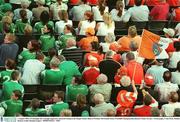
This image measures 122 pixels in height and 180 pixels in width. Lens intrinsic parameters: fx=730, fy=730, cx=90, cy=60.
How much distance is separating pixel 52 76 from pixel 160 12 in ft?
13.2

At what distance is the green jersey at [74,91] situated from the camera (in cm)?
1308

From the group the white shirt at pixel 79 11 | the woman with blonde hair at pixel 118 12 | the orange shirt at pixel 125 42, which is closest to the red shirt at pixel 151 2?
the woman with blonde hair at pixel 118 12

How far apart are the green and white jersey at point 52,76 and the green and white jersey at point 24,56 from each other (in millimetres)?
687

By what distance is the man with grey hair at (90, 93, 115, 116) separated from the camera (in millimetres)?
12570

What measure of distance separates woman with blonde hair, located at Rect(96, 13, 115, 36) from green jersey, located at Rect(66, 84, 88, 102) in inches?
109

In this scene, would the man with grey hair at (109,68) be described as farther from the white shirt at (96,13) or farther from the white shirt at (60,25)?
the white shirt at (96,13)

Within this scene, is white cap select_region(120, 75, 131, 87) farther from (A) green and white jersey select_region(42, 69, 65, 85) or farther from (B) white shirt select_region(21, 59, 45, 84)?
(B) white shirt select_region(21, 59, 45, 84)

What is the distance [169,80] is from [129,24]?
3.18 m

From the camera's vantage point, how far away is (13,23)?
15.7 metres

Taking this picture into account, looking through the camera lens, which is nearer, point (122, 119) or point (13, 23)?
point (122, 119)

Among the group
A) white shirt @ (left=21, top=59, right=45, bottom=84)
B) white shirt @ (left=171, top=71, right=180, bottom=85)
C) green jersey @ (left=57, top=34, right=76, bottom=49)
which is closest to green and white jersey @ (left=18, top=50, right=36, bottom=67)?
white shirt @ (left=21, top=59, right=45, bottom=84)

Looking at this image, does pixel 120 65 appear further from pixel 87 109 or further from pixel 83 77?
pixel 87 109

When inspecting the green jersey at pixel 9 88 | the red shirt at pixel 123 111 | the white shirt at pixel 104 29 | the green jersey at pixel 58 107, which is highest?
the white shirt at pixel 104 29

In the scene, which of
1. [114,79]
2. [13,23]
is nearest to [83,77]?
[114,79]
